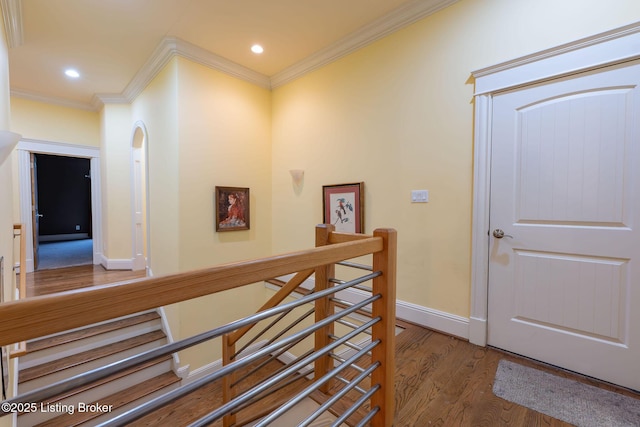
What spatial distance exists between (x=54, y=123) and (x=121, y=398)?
14.6 feet

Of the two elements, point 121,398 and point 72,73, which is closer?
point 121,398

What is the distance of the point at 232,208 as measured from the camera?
3385 millimetres

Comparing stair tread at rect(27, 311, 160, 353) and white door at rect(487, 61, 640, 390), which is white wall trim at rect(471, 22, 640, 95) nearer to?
white door at rect(487, 61, 640, 390)

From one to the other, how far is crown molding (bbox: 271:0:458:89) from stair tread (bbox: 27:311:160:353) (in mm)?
3417

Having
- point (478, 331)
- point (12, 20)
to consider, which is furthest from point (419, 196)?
point (12, 20)

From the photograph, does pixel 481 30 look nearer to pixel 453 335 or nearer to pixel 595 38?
pixel 595 38

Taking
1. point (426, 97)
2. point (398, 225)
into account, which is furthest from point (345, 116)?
point (398, 225)

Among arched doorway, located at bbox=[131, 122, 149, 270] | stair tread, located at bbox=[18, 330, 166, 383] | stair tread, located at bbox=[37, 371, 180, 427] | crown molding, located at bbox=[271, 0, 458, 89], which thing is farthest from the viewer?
arched doorway, located at bbox=[131, 122, 149, 270]

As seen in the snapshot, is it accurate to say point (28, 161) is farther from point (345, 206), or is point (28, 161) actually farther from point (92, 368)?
point (345, 206)

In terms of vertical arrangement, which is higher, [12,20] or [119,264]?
[12,20]

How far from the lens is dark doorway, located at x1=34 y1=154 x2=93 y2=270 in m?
8.19

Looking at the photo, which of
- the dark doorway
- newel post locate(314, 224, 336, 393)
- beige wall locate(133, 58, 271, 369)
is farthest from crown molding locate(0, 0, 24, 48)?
the dark doorway

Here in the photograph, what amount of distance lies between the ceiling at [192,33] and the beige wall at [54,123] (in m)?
0.64

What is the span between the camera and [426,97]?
2297 mm
